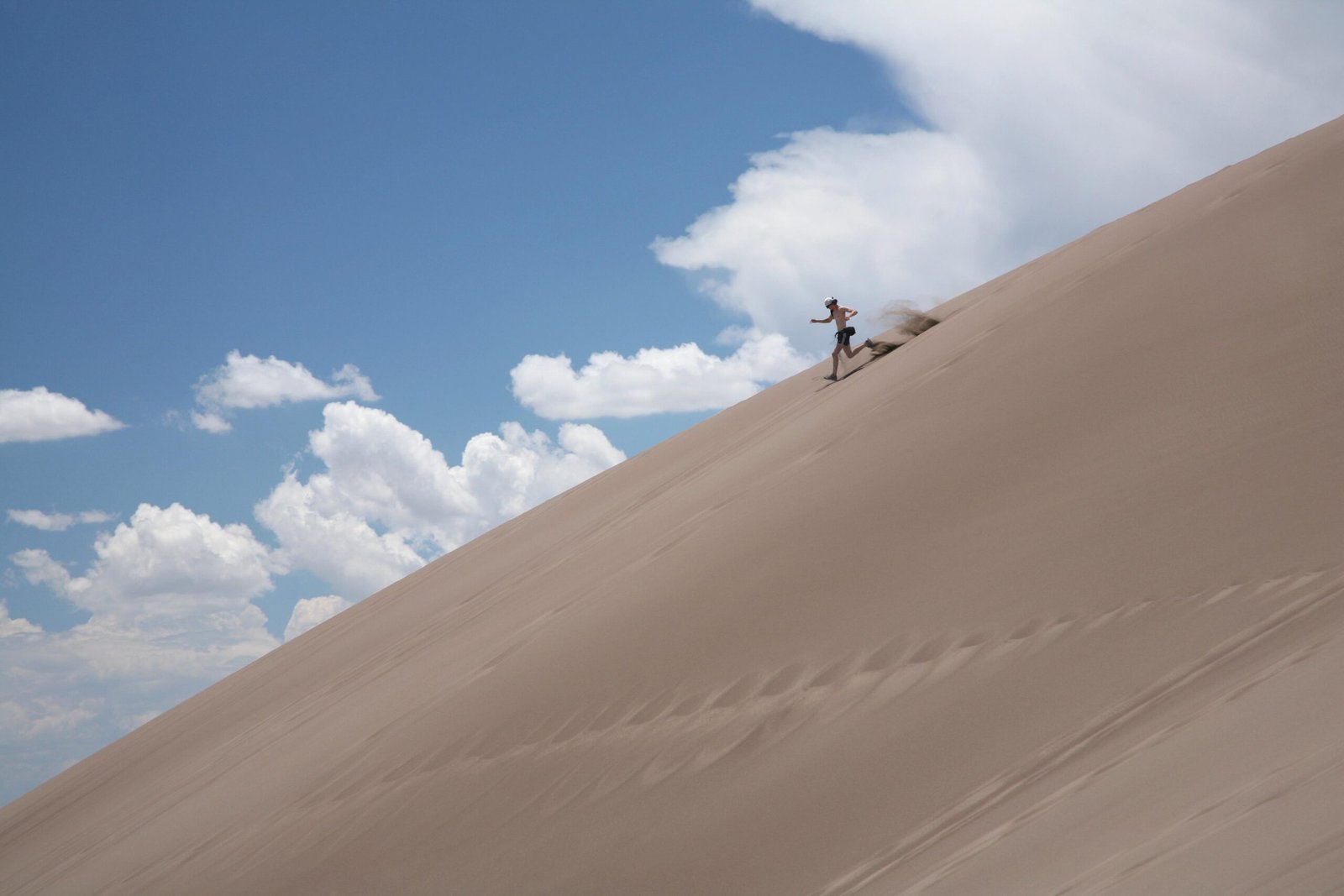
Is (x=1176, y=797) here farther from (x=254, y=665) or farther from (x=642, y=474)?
(x=254, y=665)

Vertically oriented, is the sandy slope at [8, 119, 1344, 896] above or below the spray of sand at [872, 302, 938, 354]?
below

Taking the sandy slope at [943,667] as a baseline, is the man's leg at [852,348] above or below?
above

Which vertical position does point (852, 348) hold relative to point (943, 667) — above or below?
above

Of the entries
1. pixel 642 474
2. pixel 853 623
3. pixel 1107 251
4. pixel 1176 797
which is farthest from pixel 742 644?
pixel 642 474

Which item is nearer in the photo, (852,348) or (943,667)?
(943,667)

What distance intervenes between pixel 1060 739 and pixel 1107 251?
5723mm

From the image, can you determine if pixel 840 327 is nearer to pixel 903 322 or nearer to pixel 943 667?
pixel 903 322

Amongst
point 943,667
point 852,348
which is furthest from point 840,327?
point 943,667

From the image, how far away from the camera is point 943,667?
3834mm

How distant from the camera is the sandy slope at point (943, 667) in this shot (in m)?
2.78

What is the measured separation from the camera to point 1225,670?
10.1 feet

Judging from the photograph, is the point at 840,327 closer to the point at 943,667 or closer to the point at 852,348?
the point at 852,348

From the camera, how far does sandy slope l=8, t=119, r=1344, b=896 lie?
278 centimetres

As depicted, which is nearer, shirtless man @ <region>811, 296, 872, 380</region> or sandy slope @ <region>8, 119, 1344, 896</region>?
sandy slope @ <region>8, 119, 1344, 896</region>
